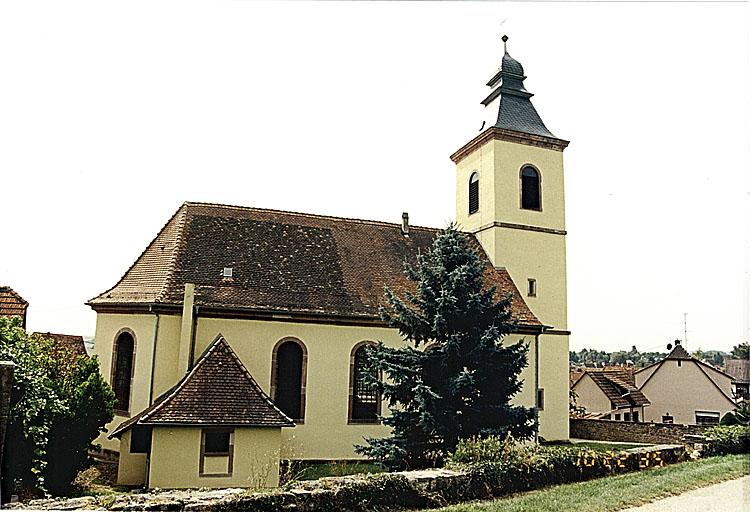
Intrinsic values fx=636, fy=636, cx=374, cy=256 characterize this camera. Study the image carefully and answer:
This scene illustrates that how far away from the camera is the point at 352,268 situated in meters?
21.3

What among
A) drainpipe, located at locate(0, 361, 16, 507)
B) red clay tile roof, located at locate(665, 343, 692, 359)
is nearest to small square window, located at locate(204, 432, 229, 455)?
drainpipe, located at locate(0, 361, 16, 507)

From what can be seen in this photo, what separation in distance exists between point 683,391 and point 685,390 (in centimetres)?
12

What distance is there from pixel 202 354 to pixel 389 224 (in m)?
9.36

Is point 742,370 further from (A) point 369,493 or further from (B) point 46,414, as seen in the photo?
(B) point 46,414

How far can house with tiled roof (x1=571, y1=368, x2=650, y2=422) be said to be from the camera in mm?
36156

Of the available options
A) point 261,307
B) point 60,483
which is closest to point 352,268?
point 261,307

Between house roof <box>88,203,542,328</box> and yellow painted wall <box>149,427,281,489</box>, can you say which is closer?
yellow painted wall <box>149,427,281,489</box>

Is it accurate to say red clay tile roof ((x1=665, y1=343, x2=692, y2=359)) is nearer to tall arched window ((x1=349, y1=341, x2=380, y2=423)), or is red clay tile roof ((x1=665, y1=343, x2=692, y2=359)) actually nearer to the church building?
the church building

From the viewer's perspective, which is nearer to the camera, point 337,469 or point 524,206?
point 337,469

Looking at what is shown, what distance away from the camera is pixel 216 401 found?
50.5 ft

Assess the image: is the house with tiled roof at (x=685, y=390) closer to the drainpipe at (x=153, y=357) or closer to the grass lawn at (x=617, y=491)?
the grass lawn at (x=617, y=491)

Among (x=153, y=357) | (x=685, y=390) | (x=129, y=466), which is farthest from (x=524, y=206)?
Answer: (x=685, y=390)

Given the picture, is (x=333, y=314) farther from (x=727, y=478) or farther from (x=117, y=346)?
(x=727, y=478)

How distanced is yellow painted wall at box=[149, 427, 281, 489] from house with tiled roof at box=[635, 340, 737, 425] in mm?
27110
